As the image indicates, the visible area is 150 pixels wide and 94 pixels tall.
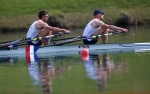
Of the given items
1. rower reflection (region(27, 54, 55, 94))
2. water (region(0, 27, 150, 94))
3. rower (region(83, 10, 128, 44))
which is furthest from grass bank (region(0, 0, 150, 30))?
rower reflection (region(27, 54, 55, 94))

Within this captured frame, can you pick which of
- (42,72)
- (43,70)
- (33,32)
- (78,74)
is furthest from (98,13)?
(78,74)

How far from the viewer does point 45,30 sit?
Result: 80.0 feet

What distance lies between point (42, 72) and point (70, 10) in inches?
1279

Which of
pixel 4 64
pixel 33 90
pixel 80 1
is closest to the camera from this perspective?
pixel 33 90

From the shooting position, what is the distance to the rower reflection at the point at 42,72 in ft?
52.1

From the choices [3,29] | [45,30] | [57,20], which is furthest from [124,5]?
[45,30]

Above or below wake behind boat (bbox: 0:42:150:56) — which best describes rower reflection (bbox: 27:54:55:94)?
below

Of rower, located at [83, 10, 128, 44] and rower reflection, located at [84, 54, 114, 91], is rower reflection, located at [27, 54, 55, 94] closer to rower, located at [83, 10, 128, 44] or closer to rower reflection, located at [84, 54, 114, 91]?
rower reflection, located at [84, 54, 114, 91]

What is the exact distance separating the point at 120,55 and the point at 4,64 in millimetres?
4868

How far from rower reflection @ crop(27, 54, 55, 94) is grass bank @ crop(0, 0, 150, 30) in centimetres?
2525

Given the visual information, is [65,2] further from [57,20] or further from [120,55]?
[120,55]

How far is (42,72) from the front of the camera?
60.4ft

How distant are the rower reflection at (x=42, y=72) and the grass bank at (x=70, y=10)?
25.2 metres

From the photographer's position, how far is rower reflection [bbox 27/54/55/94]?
15.9m
